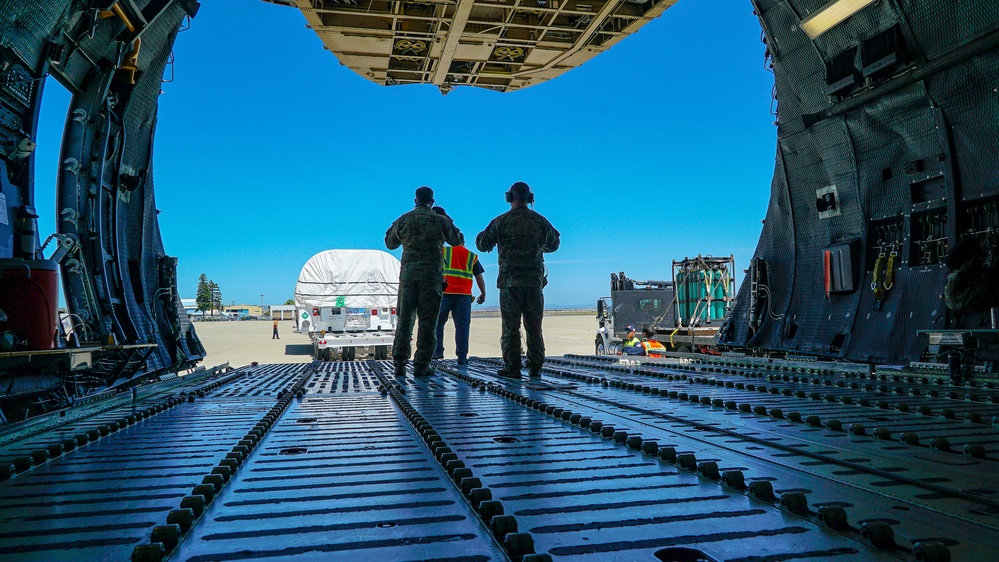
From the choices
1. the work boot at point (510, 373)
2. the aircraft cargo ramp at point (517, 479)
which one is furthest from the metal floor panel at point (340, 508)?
the work boot at point (510, 373)

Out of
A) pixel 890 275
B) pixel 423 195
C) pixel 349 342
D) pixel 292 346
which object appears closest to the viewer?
pixel 890 275

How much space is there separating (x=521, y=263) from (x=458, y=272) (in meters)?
2.47

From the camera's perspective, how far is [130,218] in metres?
6.89

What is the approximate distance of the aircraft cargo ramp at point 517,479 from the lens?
1674mm

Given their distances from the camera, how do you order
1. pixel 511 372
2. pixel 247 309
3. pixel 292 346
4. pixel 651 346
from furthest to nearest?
pixel 247 309 → pixel 292 346 → pixel 651 346 → pixel 511 372

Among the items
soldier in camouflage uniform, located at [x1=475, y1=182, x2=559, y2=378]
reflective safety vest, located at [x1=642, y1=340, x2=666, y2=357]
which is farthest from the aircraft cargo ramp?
reflective safety vest, located at [x1=642, y1=340, x2=666, y2=357]

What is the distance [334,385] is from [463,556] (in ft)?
14.3

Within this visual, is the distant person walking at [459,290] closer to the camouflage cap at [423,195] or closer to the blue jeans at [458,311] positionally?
the blue jeans at [458,311]

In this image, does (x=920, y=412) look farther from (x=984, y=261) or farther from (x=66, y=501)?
(x=66, y=501)

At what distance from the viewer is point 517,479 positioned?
2.32m

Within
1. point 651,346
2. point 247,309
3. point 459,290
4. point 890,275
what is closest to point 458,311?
point 459,290

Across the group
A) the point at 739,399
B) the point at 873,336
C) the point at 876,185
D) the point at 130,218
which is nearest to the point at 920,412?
the point at 739,399

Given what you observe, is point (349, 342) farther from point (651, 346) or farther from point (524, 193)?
point (524, 193)

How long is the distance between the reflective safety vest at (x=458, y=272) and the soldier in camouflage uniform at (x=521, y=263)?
2265mm
